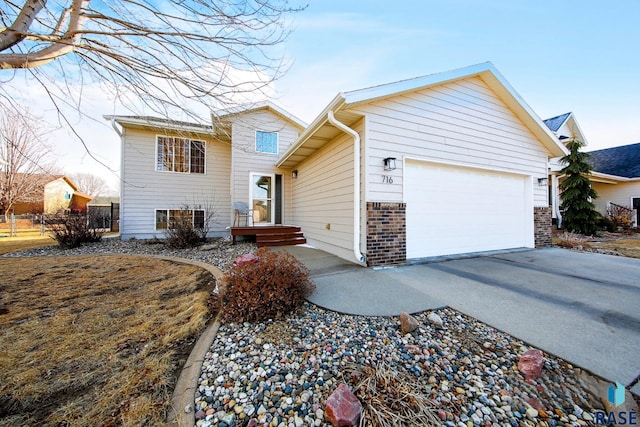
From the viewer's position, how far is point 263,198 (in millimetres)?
9062

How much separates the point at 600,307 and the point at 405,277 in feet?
7.14

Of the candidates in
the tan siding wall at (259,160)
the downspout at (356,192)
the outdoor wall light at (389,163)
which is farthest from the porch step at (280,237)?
the outdoor wall light at (389,163)

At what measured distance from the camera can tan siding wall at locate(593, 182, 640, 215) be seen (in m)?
12.5

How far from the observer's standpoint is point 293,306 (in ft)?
8.95

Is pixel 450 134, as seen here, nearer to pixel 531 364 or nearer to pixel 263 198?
pixel 531 364

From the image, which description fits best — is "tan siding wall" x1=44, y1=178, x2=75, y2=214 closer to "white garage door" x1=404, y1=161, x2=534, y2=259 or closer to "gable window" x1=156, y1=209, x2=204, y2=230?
"gable window" x1=156, y1=209, x2=204, y2=230

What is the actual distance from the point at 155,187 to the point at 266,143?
15.4 ft

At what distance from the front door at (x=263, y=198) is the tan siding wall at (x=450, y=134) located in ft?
17.9

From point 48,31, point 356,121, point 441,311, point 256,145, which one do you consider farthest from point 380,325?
point 256,145

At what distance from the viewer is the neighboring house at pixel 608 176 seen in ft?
39.0

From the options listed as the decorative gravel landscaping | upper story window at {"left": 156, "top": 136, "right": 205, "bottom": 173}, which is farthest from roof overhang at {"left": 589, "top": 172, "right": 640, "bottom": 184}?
upper story window at {"left": 156, "top": 136, "right": 205, "bottom": 173}

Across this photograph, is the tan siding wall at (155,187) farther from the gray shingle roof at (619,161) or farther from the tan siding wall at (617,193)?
the gray shingle roof at (619,161)

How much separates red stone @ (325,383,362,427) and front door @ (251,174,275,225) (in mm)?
7882

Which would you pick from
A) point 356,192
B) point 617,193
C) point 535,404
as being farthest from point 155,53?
point 617,193
